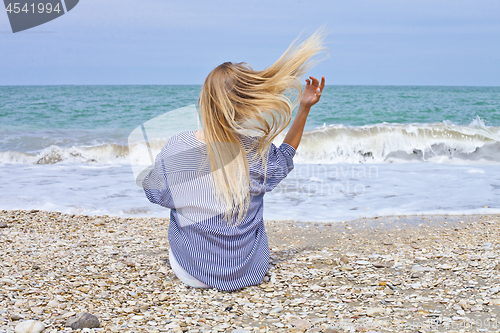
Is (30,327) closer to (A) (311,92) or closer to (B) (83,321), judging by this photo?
(B) (83,321)

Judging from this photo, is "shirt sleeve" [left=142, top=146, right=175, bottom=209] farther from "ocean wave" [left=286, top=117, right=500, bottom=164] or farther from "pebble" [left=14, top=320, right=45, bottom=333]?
"ocean wave" [left=286, top=117, right=500, bottom=164]

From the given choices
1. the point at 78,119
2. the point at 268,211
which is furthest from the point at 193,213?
the point at 78,119

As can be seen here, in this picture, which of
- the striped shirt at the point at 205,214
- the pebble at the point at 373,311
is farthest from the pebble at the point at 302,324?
the striped shirt at the point at 205,214

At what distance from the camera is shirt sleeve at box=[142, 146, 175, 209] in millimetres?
2391

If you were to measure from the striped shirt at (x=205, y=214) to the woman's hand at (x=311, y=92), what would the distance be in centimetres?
30

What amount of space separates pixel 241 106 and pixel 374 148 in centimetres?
974

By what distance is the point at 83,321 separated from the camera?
2.05 metres

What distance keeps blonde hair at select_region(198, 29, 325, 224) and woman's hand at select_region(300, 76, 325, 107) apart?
0.58ft

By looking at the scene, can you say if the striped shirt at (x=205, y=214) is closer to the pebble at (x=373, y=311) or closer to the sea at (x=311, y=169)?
the sea at (x=311, y=169)

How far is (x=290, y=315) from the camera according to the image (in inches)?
88.9

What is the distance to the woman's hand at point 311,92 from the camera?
253cm

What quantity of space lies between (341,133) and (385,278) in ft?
31.9

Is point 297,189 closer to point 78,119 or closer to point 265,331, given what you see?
point 265,331

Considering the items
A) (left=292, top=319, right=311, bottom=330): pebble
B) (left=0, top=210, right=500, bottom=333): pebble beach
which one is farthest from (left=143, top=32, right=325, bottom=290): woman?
(left=292, top=319, right=311, bottom=330): pebble
